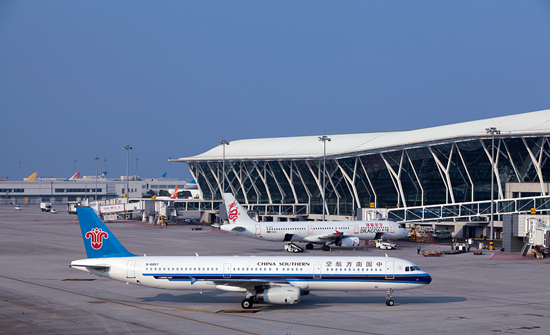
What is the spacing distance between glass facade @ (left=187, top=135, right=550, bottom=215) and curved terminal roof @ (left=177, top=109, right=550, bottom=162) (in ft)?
4.72

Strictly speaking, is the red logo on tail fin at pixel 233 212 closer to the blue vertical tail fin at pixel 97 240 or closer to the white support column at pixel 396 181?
the blue vertical tail fin at pixel 97 240

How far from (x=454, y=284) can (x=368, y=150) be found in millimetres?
59996

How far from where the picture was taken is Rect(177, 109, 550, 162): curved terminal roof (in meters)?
89.7

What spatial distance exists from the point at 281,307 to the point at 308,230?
1379 inches

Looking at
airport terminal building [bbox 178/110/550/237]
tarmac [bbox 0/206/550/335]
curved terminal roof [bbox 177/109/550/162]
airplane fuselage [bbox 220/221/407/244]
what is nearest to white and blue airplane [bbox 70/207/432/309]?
tarmac [bbox 0/206/550/335]

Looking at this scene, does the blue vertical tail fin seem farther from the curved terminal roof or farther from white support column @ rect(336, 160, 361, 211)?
white support column @ rect(336, 160, 361, 211)

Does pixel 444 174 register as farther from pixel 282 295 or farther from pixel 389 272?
pixel 282 295

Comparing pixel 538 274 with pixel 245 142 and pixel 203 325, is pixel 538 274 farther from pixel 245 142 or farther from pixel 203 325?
pixel 245 142

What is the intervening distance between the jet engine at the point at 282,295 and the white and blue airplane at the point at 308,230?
3460cm

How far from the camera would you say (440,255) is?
221 ft

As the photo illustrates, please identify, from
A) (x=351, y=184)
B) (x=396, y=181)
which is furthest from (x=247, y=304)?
(x=351, y=184)

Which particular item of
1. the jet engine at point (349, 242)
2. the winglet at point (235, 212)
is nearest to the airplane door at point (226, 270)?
the winglet at point (235, 212)

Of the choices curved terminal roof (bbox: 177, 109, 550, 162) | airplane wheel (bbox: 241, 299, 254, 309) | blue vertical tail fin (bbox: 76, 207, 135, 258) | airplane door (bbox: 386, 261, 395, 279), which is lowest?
airplane wheel (bbox: 241, 299, 254, 309)

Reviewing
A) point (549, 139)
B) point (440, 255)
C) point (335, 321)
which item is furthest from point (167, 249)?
point (549, 139)
